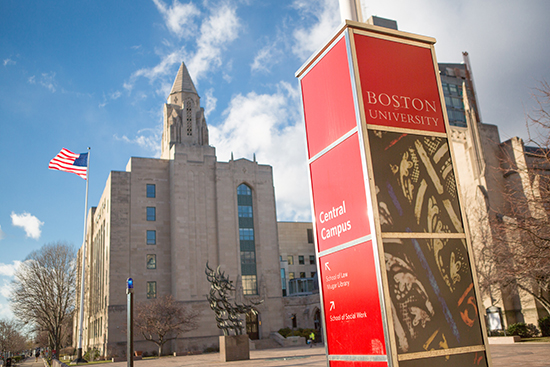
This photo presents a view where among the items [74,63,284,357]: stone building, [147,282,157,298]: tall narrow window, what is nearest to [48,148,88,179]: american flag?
[74,63,284,357]: stone building

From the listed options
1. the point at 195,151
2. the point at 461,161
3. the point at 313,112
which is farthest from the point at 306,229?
the point at 313,112

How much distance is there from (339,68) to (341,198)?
1.95 metres

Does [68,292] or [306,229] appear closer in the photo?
[68,292]

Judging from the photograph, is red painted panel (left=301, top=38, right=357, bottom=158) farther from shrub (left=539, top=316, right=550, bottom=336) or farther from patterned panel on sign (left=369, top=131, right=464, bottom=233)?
shrub (left=539, top=316, right=550, bottom=336)

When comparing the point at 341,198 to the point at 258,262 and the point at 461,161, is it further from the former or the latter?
the point at 258,262

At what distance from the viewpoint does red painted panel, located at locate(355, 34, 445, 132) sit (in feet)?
20.9

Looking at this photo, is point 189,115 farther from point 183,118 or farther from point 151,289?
point 151,289

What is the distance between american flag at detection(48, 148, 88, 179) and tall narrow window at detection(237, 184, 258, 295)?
23.7 m

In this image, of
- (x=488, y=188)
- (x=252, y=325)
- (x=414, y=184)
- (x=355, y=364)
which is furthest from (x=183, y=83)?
(x=355, y=364)

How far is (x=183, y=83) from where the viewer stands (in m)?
65.1

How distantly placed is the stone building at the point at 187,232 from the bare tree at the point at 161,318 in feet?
8.10

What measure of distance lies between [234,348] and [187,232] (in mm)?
30061

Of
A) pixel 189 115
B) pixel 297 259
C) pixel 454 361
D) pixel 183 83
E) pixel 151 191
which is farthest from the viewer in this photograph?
pixel 297 259

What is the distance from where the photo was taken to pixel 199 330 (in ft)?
176
